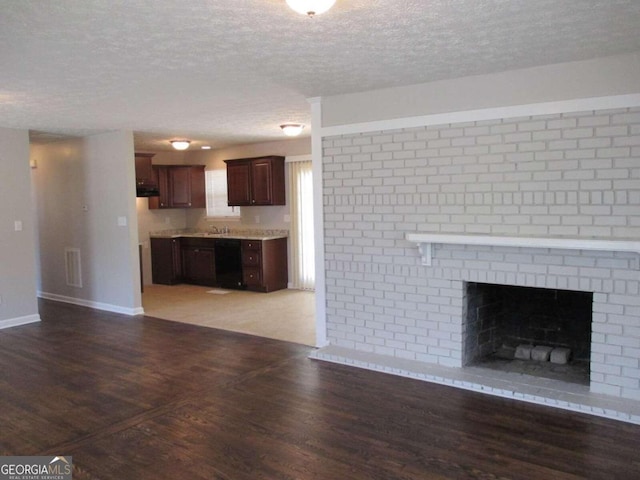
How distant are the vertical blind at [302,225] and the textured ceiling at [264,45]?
3336 mm

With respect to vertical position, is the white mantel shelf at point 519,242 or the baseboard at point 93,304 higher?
the white mantel shelf at point 519,242

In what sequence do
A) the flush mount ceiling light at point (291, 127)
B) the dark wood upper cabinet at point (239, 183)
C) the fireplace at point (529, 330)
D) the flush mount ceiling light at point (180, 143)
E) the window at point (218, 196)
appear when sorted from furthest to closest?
the window at point (218, 196), the dark wood upper cabinet at point (239, 183), the flush mount ceiling light at point (180, 143), the flush mount ceiling light at point (291, 127), the fireplace at point (529, 330)

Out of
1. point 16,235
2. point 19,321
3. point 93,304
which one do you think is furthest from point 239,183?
point 19,321

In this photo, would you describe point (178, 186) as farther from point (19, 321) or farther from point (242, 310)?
point (19, 321)

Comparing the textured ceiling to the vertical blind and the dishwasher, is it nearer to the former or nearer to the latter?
the vertical blind

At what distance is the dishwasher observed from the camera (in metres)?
8.16

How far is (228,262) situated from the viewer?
8289 millimetres

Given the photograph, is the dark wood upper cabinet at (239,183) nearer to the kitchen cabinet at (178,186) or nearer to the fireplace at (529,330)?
the kitchen cabinet at (178,186)

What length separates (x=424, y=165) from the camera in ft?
13.5

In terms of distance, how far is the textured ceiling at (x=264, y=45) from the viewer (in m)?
2.51

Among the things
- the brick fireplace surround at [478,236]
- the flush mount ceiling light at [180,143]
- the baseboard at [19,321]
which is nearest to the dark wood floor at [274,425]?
the brick fireplace surround at [478,236]

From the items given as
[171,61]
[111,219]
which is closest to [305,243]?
[111,219]

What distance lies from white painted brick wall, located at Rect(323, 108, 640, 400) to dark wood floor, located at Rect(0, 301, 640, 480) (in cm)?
47

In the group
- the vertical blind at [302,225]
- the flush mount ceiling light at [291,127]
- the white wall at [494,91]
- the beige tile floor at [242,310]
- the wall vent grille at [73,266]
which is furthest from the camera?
the vertical blind at [302,225]
